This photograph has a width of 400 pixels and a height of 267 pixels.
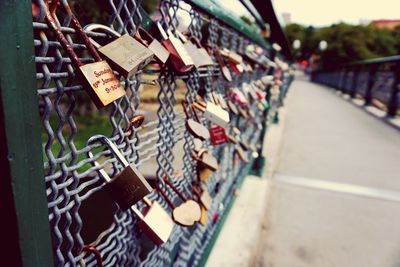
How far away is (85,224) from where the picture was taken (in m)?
3.42

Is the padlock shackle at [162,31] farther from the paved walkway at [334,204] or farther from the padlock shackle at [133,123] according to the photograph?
the paved walkway at [334,204]

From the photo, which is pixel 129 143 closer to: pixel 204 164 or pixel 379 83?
pixel 204 164

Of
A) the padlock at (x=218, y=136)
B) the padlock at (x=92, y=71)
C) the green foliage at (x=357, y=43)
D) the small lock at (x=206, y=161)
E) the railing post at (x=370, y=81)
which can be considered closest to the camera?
the padlock at (x=92, y=71)

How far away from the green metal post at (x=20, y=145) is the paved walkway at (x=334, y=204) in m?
1.54

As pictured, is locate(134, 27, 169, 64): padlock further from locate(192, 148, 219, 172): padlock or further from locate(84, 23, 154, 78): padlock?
locate(192, 148, 219, 172): padlock

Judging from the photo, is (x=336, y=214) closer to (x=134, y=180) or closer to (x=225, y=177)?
(x=225, y=177)

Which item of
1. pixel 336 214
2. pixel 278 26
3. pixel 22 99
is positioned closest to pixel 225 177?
pixel 336 214

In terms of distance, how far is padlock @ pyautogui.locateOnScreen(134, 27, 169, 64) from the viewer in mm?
827

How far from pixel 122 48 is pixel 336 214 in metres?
2.26

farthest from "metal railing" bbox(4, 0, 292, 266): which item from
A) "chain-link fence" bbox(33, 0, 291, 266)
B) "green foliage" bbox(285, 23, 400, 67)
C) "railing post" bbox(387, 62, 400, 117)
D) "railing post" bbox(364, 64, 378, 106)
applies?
"green foliage" bbox(285, 23, 400, 67)

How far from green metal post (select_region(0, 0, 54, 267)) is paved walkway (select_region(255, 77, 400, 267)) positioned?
1.54 m

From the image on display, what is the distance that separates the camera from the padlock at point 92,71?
0.59 metres

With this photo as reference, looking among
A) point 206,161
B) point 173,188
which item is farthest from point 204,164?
point 173,188

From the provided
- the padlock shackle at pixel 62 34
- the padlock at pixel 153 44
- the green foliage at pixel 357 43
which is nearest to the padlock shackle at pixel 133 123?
the padlock at pixel 153 44
